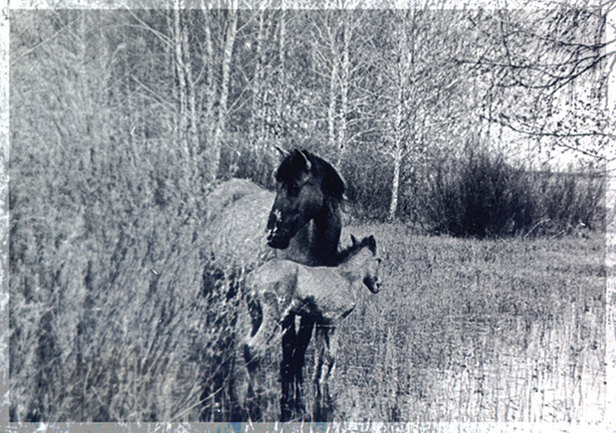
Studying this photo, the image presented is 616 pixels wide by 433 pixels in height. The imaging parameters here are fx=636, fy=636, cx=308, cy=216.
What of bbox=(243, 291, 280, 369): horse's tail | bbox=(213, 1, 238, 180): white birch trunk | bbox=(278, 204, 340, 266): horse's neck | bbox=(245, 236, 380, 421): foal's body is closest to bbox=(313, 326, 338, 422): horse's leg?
bbox=(245, 236, 380, 421): foal's body

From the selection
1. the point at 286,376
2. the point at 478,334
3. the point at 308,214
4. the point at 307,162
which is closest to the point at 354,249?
the point at 308,214

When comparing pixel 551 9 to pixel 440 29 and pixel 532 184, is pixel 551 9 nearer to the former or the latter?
pixel 440 29

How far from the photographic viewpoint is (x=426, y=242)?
555cm

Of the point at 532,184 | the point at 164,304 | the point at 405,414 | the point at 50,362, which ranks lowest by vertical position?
the point at 405,414

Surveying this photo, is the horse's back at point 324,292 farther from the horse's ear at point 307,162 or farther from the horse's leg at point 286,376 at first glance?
the horse's ear at point 307,162

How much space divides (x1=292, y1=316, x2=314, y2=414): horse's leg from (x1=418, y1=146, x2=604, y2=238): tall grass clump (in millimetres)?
2141

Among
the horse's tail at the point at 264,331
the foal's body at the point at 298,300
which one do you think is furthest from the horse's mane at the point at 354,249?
the horse's tail at the point at 264,331

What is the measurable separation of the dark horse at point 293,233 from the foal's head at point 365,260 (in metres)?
0.09

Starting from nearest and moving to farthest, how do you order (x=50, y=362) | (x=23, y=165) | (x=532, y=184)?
1. (x=50, y=362)
2. (x=23, y=165)
3. (x=532, y=184)

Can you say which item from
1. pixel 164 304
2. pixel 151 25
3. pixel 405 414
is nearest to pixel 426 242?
pixel 405 414

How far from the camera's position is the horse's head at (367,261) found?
3768 millimetres

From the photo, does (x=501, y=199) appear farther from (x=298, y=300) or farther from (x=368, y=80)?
(x=298, y=300)

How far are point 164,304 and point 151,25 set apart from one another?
3.17m

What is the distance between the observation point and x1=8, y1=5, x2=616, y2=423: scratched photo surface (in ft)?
11.4
